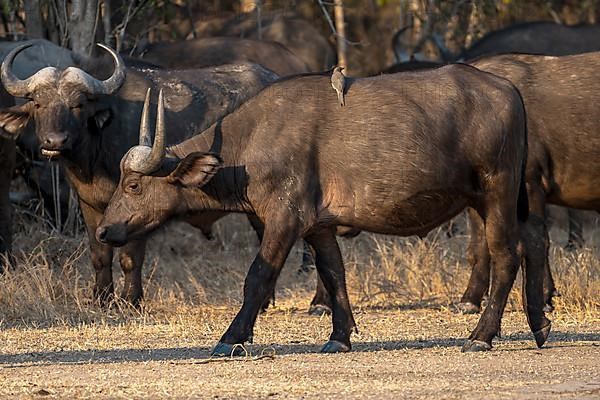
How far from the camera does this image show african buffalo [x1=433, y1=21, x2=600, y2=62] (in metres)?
17.3

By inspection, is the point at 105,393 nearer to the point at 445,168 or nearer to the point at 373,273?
the point at 445,168

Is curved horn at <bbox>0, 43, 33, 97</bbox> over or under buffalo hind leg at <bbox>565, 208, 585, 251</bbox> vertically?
over

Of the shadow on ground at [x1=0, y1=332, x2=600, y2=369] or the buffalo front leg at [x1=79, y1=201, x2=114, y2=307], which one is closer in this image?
the shadow on ground at [x1=0, y1=332, x2=600, y2=369]

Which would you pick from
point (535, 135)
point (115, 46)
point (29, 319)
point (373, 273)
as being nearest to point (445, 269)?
point (373, 273)

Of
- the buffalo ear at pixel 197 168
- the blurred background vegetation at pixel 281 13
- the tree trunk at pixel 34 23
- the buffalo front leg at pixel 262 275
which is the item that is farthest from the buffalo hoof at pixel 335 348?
the tree trunk at pixel 34 23

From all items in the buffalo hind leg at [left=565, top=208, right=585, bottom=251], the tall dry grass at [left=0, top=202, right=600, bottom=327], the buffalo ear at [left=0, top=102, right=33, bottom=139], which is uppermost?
the buffalo ear at [left=0, top=102, right=33, bottom=139]

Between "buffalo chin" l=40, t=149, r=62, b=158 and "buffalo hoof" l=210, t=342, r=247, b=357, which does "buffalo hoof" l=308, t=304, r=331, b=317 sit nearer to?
"buffalo chin" l=40, t=149, r=62, b=158

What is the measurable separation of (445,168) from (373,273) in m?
3.64

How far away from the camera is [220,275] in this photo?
1349 cm

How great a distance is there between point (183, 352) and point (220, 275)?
13.5ft

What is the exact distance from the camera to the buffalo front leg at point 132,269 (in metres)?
12.0

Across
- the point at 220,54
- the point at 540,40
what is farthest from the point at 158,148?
the point at 540,40

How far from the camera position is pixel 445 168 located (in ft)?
30.2

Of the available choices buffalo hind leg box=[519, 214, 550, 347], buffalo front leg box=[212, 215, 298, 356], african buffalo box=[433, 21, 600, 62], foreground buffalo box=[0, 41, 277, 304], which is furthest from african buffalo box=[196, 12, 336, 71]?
buffalo front leg box=[212, 215, 298, 356]
